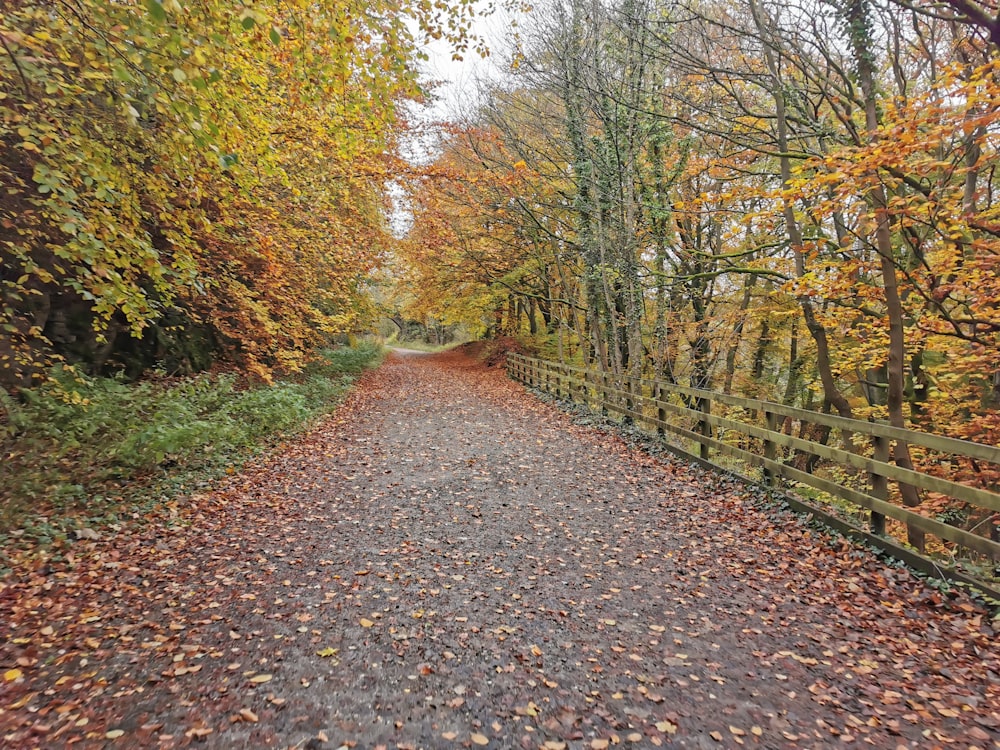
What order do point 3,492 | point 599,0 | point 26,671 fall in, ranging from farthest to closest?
point 599,0, point 3,492, point 26,671

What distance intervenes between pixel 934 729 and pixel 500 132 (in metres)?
14.9

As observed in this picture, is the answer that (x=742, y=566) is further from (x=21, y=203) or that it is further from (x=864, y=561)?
A: (x=21, y=203)

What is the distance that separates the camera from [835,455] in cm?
536

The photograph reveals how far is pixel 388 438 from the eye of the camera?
9898 millimetres

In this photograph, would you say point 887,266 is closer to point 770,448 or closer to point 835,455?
point 770,448

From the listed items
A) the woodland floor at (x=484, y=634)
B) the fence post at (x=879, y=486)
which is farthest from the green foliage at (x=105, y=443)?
the fence post at (x=879, y=486)

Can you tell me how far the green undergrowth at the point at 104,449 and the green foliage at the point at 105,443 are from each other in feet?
0.03

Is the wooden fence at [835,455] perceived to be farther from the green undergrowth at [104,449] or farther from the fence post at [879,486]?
the green undergrowth at [104,449]

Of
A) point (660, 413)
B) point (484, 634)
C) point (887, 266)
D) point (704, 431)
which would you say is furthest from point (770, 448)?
point (484, 634)

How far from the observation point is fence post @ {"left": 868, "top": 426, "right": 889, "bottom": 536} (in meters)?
4.93

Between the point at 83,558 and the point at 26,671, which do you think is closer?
the point at 26,671

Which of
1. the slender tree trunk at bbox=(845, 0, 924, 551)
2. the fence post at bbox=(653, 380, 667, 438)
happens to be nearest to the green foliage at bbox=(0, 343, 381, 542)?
the fence post at bbox=(653, 380, 667, 438)

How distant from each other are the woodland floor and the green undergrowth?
1.57 feet


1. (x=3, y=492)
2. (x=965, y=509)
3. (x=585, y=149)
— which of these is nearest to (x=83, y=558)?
(x=3, y=492)
